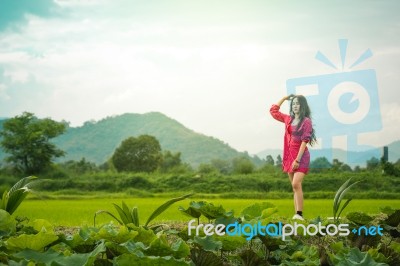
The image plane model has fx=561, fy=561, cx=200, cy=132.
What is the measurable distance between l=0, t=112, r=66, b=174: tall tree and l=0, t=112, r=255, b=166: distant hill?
16.3 meters

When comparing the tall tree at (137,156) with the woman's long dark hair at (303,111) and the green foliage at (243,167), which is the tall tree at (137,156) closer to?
the green foliage at (243,167)

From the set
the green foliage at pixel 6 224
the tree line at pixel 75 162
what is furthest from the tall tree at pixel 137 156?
the green foliage at pixel 6 224

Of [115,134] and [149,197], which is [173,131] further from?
[149,197]

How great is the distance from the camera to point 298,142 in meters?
5.40

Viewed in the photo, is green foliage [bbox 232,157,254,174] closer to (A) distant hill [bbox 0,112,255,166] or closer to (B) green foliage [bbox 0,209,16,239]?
(B) green foliage [bbox 0,209,16,239]

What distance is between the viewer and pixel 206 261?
64.9 inches

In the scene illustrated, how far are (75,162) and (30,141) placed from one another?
74.8 inches

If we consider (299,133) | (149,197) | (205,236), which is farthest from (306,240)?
(149,197)

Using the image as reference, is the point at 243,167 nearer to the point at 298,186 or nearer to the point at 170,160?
the point at 170,160

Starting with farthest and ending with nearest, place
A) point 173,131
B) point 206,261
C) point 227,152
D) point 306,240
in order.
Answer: point 173,131
point 227,152
point 306,240
point 206,261

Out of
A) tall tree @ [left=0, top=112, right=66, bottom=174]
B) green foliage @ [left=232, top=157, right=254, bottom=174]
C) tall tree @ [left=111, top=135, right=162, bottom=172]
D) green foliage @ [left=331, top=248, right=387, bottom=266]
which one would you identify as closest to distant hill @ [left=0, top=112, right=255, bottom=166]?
tall tree @ [left=111, top=135, right=162, bottom=172]

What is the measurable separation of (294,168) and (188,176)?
34.7ft

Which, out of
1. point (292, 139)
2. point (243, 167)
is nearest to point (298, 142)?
point (292, 139)

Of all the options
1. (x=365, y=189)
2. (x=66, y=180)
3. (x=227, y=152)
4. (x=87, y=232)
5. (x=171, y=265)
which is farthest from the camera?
(x=227, y=152)
